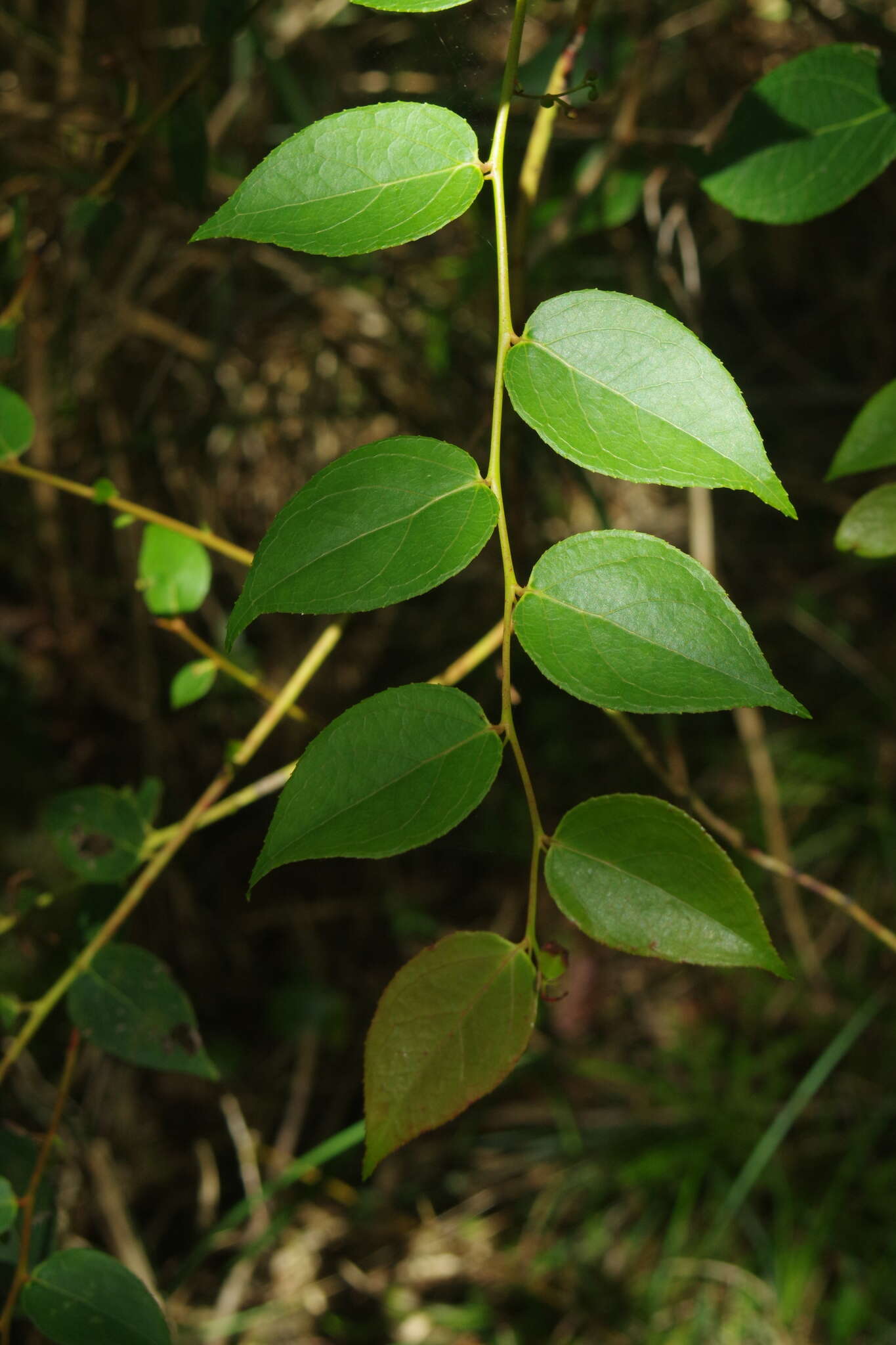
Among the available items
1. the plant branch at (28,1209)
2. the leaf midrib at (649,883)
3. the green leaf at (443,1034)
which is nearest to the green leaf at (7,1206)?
the plant branch at (28,1209)

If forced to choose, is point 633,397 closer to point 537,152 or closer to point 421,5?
point 421,5

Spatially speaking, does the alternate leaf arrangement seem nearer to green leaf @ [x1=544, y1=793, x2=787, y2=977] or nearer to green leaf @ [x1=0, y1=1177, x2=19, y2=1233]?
green leaf @ [x1=544, y1=793, x2=787, y2=977]

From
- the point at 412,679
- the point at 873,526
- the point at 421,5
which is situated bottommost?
the point at 412,679

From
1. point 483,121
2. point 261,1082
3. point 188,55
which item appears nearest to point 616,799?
point 483,121

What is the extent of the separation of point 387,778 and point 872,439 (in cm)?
34

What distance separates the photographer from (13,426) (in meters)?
0.65

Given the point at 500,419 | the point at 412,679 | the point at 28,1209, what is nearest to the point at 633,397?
the point at 500,419

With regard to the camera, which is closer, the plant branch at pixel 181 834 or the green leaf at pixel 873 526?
the green leaf at pixel 873 526

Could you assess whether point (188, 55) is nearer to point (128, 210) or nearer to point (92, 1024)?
point (128, 210)

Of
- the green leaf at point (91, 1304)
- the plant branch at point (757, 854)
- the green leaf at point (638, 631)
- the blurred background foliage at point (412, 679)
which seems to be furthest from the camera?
the blurred background foliage at point (412, 679)

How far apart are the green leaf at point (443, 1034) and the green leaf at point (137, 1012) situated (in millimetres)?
248

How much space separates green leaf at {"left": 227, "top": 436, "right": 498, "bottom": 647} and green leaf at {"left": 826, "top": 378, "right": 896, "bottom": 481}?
0.24m

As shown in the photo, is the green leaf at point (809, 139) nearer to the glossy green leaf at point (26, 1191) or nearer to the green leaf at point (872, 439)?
the green leaf at point (872, 439)

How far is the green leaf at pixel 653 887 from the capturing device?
38cm
